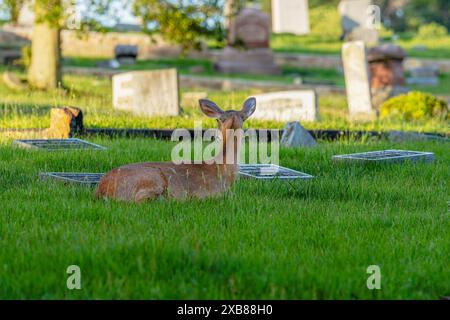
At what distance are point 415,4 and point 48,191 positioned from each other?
54.2m

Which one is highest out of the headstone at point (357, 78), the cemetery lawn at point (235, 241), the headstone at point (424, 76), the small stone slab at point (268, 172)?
the headstone at point (424, 76)

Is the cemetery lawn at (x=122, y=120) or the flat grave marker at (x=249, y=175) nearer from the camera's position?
the flat grave marker at (x=249, y=175)

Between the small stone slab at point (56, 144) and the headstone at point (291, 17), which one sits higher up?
the headstone at point (291, 17)

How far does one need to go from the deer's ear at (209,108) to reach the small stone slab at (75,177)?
1.42 metres

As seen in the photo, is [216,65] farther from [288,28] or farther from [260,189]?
[260,189]

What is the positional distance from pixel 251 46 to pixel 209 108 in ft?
84.6

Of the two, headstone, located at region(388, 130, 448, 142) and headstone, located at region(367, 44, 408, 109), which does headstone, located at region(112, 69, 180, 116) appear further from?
headstone, located at region(367, 44, 408, 109)

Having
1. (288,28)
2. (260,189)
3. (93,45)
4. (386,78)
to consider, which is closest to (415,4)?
(288,28)

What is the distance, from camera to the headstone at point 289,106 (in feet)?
54.5

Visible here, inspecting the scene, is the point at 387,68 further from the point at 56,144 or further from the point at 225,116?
the point at 225,116

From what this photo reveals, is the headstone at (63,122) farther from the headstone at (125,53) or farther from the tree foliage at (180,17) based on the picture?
the headstone at (125,53)

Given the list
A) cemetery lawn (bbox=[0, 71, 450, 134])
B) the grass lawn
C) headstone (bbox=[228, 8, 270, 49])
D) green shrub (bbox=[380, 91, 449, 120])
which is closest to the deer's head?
cemetery lawn (bbox=[0, 71, 450, 134])

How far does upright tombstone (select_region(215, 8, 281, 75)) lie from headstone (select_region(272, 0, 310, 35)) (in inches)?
653

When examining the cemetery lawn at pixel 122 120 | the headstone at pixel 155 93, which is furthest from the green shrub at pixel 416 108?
the headstone at pixel 155 93
